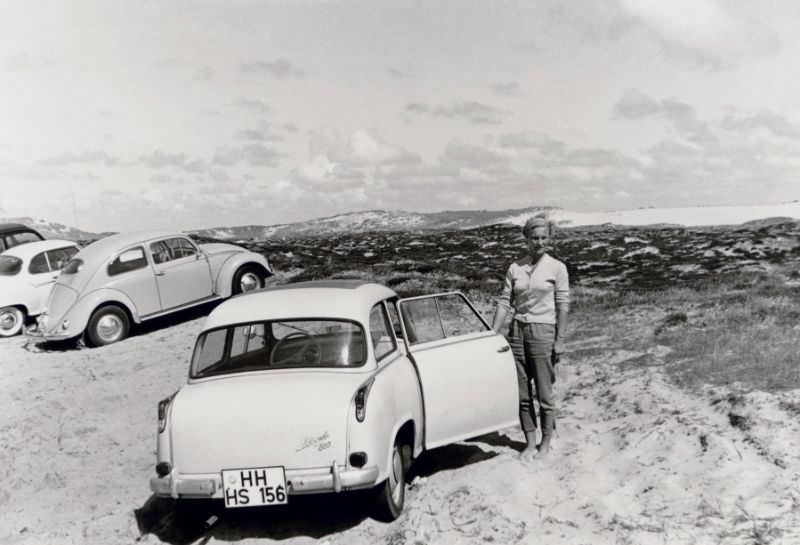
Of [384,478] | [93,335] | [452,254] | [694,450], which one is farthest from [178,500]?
[452,254]

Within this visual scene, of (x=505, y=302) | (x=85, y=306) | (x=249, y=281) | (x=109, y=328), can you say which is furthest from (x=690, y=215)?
(x=505, y=302)

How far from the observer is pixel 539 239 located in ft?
19.4

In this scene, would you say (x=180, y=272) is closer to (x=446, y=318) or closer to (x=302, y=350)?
Answer: (x=446, y=318)

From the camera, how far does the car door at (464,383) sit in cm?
578

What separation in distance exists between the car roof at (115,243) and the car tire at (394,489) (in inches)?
371

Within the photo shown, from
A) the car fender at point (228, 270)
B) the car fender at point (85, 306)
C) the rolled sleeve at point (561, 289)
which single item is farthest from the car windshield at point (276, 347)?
the car fender at point (228, 270)

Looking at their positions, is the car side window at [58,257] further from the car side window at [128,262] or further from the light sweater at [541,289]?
the light sweater at [541,289]

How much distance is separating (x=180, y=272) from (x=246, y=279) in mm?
1677

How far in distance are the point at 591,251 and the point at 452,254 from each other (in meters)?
6.84

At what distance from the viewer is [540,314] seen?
5.98 m

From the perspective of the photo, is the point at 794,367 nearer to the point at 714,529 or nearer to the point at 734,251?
the point at 714,529

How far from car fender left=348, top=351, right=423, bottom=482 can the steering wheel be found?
63 cm

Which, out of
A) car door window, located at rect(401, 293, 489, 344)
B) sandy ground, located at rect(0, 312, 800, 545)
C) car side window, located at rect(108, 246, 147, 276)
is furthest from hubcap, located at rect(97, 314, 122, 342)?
car door window, located at rect(401, 293, 489, 344)

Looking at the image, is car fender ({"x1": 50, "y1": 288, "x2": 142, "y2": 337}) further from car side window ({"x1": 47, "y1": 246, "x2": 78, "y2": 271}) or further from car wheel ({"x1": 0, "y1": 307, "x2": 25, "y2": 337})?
car side window ({"x1": 47, "y1": 246, "x2": 78, "y2": 271})
